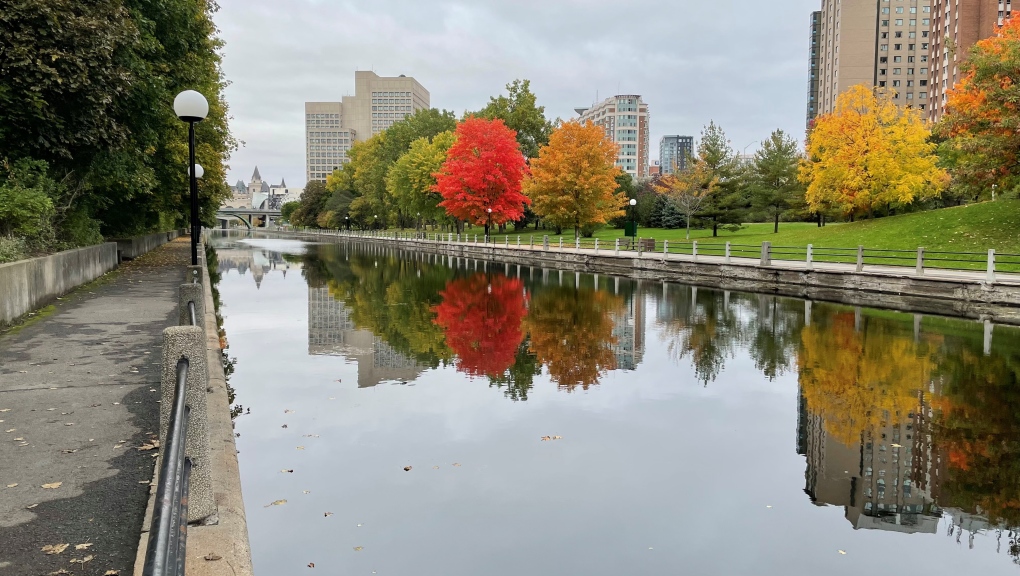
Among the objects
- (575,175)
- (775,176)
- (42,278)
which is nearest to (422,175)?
(575,175)

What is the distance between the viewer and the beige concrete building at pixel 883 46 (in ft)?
464

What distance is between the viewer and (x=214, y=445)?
23.2 ft

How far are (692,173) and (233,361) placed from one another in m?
51.6

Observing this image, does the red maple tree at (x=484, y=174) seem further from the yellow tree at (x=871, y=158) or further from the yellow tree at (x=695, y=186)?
the yellow tree at (x=871, y=158)

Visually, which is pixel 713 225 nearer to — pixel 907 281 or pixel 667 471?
pixel 907 281

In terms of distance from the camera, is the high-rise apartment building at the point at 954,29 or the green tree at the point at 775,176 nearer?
the green tree at the point at 775,176

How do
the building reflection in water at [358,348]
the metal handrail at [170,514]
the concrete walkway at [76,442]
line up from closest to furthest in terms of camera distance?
the metal handrail at [170,514] < the concrete walkway at [76,442] < the building reflection in water at [358,348]

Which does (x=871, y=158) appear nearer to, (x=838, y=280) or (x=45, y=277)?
(x=838, y=280)

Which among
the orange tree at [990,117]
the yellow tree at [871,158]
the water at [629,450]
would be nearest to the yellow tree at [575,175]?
the yellow tree at [871,158]

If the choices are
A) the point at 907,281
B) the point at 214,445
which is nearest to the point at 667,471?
the point at 214,445

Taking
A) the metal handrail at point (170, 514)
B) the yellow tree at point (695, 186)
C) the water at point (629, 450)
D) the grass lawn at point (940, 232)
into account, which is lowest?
the water at point (629, 450)

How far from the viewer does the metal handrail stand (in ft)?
8.83

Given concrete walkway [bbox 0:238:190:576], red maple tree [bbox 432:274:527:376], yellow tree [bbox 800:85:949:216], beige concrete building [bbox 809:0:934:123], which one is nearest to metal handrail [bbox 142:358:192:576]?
concrete walkway [bbox 0:238:190:576]

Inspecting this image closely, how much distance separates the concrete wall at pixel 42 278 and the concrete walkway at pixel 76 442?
2.25 feet
